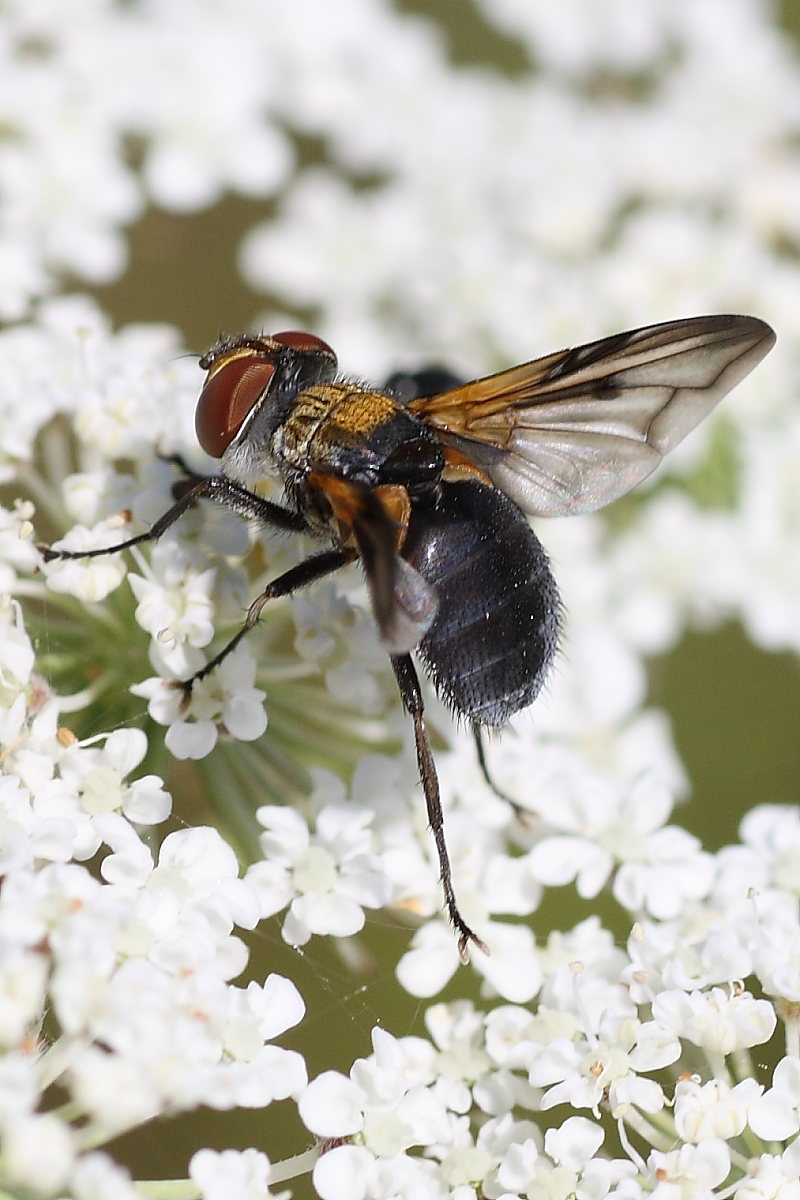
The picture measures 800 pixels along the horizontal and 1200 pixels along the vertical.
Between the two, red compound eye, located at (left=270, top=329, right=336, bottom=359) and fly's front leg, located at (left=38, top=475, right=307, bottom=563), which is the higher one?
red compound eye, located at (left=270, top=329, right=336, bottom=359)

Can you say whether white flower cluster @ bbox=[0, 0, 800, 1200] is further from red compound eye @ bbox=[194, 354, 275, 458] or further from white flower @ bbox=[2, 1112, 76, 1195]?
red compound eye @ bbox=[194, 354, 275, 458]

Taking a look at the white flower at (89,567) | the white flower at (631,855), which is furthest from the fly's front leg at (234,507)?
the white flower at (631,855)

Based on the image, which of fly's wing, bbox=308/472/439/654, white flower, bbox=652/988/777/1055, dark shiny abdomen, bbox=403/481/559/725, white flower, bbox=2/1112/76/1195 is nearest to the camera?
white flower, bbox=2/1112/76/1195

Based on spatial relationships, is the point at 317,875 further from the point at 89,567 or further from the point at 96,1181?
the point at 96,1181

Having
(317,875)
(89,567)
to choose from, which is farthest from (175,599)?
(317,875)

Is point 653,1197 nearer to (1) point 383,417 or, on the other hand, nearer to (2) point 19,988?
(2) point 19,988

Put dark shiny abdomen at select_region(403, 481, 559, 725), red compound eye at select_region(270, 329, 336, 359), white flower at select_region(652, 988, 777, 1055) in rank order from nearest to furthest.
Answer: white flower at select_region(652, 988, 777, 1055) < dark shiny abdomen at select_region(403, 481, 559, 725) < red compound eye at select_region(270, 329, 336, 359)

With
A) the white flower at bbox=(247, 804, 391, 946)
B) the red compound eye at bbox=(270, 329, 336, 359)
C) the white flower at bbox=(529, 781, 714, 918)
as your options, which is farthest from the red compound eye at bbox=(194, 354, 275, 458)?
the white flower at bbox=(529, 781, 714, 918)
